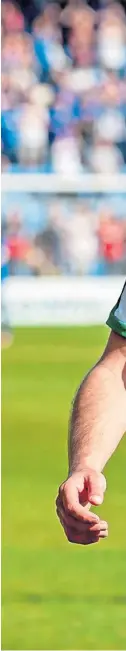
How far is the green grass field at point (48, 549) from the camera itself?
4.34 meters

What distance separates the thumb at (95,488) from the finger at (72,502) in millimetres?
16

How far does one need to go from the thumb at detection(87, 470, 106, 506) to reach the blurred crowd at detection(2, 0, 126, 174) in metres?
11.0

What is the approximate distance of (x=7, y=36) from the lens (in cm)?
1370

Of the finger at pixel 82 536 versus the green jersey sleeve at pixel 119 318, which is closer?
the finger at pixel 82 536

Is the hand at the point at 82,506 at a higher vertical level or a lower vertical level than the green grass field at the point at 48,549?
higher

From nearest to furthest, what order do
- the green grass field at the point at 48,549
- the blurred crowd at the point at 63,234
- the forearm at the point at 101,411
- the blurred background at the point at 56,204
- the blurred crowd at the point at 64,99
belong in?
the forearm at the point at 101,411
the green grass field at the point at 48,549
the blurred background at the point at 56,204
the blurred crowd at the point at 63,234
the blurred crowd at the point at 64,99

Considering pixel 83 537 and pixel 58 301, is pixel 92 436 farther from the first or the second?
pixel 58 301

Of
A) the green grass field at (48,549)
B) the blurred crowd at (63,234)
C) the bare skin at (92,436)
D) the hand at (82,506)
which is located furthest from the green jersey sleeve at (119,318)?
the blurred crowd at (63,234)

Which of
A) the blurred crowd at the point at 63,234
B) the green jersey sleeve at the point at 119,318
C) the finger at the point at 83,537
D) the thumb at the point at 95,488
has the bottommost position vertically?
the blurred crowd at the point at 63,234

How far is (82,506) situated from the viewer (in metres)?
1.85

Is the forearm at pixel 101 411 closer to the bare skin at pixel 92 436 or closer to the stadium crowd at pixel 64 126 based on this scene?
the bare skin at pixel 92 436

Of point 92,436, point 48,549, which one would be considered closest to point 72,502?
point 92,436

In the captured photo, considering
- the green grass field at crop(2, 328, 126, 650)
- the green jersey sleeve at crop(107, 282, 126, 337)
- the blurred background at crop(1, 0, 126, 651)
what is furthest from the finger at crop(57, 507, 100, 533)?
the blurred background at crop(1, 0, 126, 651)

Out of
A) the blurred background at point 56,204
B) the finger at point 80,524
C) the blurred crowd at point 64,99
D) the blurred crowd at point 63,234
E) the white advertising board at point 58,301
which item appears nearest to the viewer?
the finger at point 80,524
